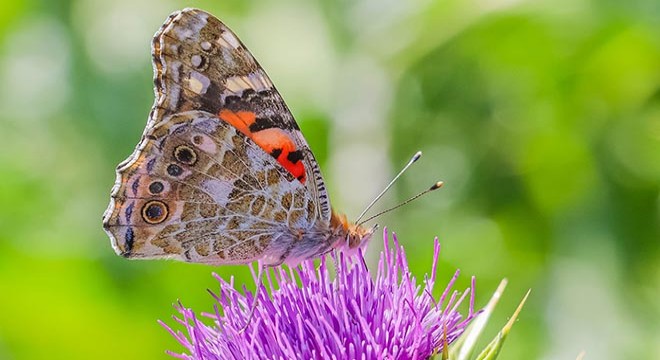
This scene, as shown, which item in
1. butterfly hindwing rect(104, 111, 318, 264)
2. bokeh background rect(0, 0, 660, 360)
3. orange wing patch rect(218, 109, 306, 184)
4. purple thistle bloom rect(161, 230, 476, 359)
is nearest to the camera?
purple thistle bloom rect(161, 230, 476, 359)

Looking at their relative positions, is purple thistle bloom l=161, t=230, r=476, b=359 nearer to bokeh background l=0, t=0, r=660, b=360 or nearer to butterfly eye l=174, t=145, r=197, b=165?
butterfly eye l=174, t=145, r=197, b=165

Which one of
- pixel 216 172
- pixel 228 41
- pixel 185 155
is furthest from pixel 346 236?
pixel 228 41

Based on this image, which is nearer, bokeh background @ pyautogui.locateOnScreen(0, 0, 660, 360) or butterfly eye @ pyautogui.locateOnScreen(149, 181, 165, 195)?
butterfly eye @ pyautogui.locateOnScreen(149, 181, 165, 195)

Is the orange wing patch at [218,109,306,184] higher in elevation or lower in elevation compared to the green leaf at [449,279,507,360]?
higher

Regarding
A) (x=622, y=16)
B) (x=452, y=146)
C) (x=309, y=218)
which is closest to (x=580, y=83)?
(x=622, y=16)

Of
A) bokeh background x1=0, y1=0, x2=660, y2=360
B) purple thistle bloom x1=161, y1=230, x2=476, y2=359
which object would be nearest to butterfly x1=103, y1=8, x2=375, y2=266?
purple thistle bloom x1=161, y1=230, x2=476, y2=359

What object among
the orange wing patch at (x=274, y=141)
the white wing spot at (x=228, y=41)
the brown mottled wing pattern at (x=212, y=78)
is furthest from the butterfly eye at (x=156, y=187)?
the white wing spot at (x=228, y=41)

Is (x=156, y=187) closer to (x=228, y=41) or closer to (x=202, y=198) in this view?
(x=202, y=198)

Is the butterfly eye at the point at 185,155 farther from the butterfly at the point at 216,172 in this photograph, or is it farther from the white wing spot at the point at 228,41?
the white wing spot at the point at 228,41
